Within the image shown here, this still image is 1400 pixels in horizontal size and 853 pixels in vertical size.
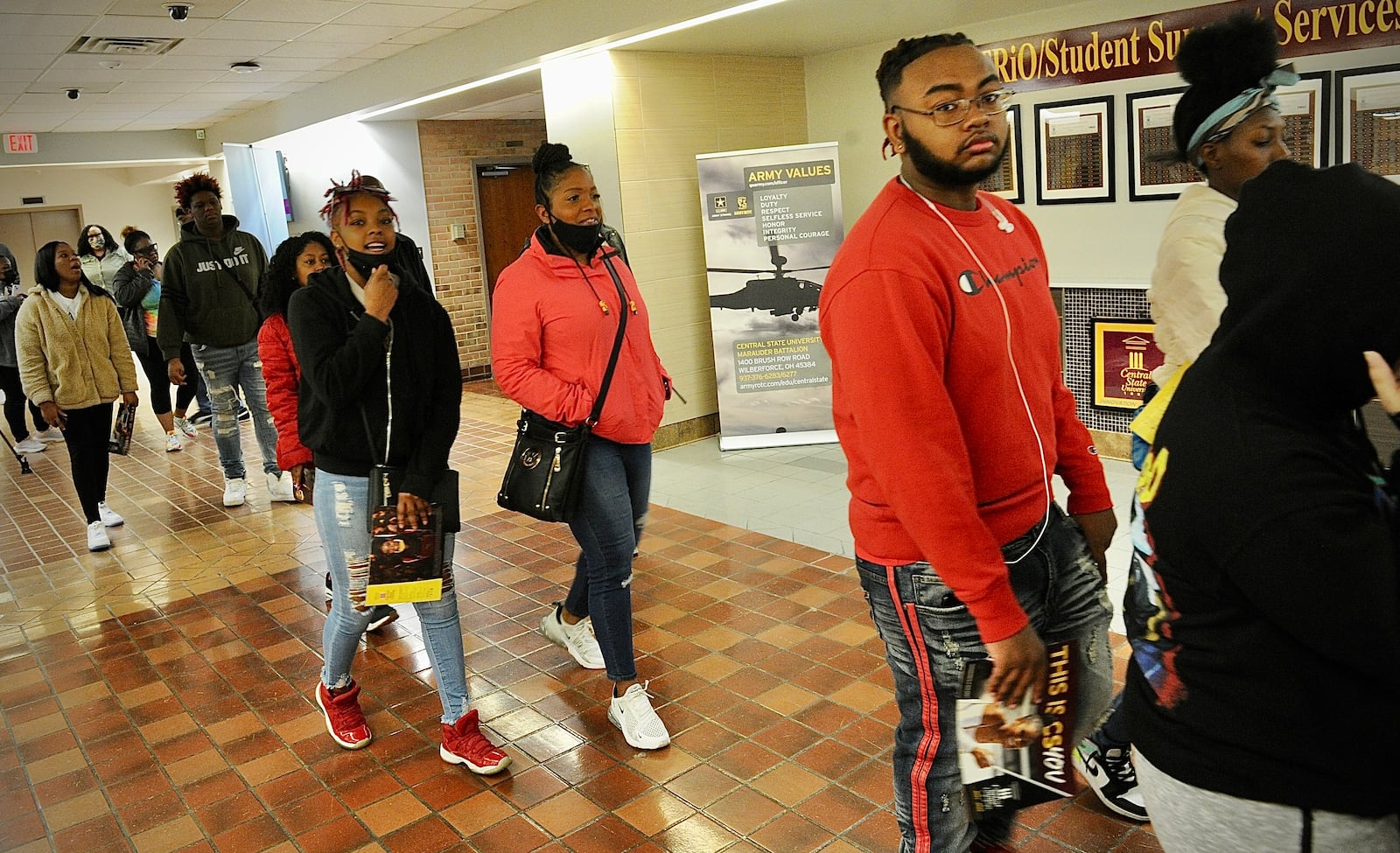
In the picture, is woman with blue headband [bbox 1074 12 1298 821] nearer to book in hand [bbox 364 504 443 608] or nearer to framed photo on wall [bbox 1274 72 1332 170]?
book in hand [bbox 364 504 443 608]

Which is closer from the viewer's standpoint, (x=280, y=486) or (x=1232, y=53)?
(x=1232, y=53)

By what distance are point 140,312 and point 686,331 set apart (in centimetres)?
470

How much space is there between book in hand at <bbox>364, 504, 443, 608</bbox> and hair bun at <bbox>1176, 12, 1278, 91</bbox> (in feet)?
6.87

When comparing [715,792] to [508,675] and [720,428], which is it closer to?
[508,675]

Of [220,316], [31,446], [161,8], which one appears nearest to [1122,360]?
[220,316]

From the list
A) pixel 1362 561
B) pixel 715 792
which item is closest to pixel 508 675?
pixel 715 792

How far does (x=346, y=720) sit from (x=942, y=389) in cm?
240

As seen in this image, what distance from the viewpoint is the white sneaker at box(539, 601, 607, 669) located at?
3637 millimetres

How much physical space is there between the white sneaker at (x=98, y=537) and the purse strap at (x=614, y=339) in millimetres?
4012

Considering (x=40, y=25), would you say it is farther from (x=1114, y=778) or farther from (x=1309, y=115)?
(x=1114, y=778)

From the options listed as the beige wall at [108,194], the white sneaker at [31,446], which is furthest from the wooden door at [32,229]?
the white sneaker at [31,446]

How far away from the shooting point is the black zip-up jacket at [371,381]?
2725mm

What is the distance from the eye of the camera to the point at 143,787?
122 inches

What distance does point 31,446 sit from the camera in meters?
8.73
